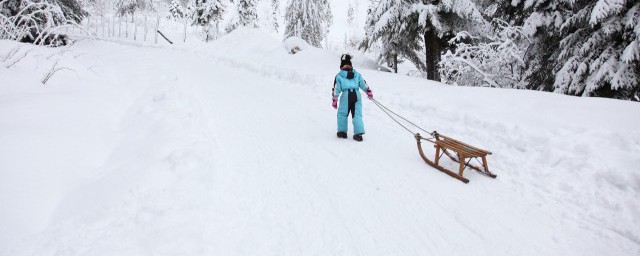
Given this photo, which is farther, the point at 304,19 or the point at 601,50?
the point at 304,19

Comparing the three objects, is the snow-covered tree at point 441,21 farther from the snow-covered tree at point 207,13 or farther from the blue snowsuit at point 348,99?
the snow-covered tree at point 207,13

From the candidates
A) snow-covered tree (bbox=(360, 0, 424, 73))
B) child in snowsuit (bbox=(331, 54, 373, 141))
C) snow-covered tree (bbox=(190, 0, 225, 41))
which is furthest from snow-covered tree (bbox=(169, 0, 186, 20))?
child in snowsuit (bbox=(331, 54, 373, 141))

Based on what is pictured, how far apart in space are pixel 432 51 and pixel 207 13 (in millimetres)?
30767

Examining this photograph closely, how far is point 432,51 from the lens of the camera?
39.7ft

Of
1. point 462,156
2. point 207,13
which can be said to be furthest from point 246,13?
point 462,156

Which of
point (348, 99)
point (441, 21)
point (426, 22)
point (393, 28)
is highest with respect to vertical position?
point (441, 21)

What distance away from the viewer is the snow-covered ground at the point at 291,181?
2.95 meters

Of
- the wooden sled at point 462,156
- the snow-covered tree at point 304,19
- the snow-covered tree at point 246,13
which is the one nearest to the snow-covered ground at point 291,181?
the wooden sled at point 462,156

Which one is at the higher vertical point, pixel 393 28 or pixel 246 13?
pixel 246 13

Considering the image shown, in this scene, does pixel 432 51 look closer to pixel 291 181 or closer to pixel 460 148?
pixel 460 148

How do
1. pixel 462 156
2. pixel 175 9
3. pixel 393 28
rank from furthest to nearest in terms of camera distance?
pixel 175 9 < pixel 393 28 < pixel 462 156

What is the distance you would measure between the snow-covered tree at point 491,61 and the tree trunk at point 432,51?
788mm

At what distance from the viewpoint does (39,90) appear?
5.42 meters

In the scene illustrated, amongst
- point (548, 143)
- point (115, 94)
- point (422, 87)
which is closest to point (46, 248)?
point (115, 94)
